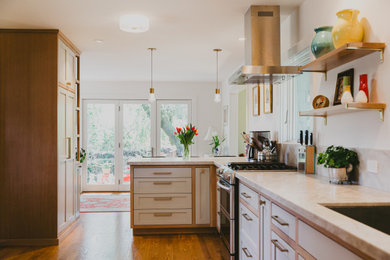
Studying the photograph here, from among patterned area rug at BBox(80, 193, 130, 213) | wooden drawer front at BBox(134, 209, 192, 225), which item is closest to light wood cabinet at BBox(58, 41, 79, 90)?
wooden drawer front at BBox(134, 209, 192, 225)

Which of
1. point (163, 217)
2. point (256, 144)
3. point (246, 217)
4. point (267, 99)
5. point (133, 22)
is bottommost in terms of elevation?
point (163, 217)

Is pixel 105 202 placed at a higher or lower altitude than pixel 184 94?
lower

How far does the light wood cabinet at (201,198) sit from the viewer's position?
4074mm

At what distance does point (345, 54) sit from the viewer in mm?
2016

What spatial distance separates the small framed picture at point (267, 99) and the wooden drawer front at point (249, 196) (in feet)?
5.07

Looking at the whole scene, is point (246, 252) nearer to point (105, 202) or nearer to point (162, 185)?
point (162, 185)

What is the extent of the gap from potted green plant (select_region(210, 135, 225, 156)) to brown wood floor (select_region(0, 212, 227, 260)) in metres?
3.28

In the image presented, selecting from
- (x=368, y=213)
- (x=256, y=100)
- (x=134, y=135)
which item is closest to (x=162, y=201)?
(x=256, y=100)

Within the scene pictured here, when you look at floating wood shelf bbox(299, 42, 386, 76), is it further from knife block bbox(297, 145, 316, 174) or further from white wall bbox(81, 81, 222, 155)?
white wall bbox(81, 81, 222, 155)

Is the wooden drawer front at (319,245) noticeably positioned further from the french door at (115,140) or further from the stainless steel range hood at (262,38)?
the french door at (115,140)

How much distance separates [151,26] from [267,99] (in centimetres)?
162

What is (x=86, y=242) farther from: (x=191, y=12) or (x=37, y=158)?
(x=191, y=12)

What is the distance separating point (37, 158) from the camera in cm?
380

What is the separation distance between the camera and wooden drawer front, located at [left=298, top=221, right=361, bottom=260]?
1176mm
